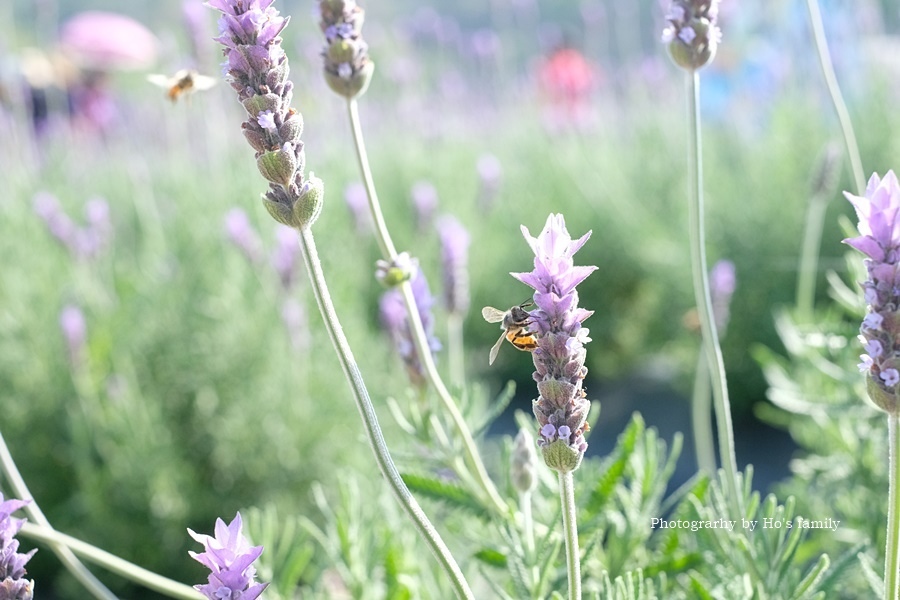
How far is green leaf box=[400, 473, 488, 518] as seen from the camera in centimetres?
150

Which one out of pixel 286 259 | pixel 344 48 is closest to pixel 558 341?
pixel 344 48

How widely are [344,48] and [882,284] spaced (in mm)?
659

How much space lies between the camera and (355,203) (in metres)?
3.31

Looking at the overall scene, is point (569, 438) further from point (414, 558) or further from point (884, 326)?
point (414, 558)

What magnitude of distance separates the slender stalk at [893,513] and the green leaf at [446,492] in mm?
699

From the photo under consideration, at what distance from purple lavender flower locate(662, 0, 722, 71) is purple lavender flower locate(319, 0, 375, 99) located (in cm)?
37

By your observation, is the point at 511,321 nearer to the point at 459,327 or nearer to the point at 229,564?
the point at 229,564

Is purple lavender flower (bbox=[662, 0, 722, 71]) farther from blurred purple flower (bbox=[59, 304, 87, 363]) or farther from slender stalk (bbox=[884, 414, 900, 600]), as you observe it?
A: blurred purple flower (bbox=[59, 304, 87, 363])

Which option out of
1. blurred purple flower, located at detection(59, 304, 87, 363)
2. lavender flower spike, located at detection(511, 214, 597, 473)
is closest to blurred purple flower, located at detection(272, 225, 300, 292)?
blurred purple flower, located at detection(59, 304, 87, 363)

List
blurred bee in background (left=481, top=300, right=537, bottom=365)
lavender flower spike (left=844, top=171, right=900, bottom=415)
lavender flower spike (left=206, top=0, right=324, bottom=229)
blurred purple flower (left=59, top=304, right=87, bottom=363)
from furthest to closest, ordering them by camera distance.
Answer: blurred purple flower (left=59, top=304, right=87, bottom=363) < blurred bee in background (left=481, top=300, right=537, bottom=365) < lavender flower spike (left=206, top=0, right=324, bottom=229) < lavender flower spike (left=844, top=171, right=900, bottom=415)

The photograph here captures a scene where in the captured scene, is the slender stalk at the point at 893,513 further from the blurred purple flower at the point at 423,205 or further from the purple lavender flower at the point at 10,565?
the blurred purple flower at the point at 423,205

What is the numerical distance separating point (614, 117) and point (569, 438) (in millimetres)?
6021

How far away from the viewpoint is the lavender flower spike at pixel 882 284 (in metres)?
0.78

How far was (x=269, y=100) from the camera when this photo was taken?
0.89 meters
